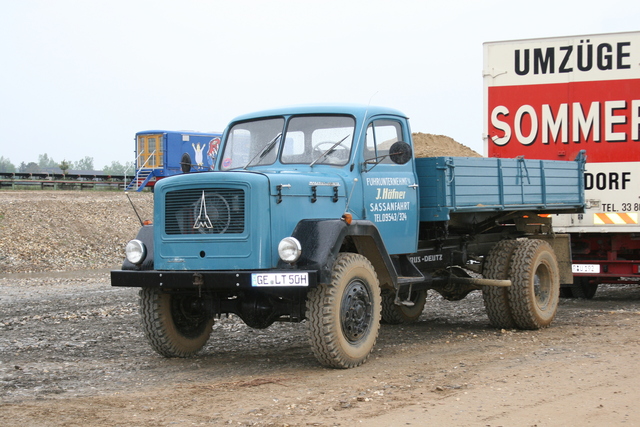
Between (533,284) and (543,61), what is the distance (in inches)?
150

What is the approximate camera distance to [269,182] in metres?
7.59

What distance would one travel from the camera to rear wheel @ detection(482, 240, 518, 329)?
10367mm

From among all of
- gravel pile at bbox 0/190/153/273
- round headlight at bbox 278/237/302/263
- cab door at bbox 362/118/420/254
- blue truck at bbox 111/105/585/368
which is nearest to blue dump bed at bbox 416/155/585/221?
blue truck at bbox 111/105/585/368

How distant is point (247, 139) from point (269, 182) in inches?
63.5

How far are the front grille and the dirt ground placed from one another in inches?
52.0

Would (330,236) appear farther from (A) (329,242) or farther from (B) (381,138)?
(B) (381,138)

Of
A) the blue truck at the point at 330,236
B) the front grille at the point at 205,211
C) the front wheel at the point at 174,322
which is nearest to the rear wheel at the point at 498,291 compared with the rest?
the blue truck at the point at 330,236

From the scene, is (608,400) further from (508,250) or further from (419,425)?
(508,250)

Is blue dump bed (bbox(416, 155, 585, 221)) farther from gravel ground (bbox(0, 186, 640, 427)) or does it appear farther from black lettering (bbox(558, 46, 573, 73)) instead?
gravel ground (bbox(0, 186, 640, 427))

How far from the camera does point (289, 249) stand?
7465 mm

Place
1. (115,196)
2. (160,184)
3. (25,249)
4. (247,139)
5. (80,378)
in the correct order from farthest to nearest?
(115,196) < (25,249) < (247,139) < (160,184) < (80,378)

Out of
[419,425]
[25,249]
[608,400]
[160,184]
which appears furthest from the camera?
[25,249]

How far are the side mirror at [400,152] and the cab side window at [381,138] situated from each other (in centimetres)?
9

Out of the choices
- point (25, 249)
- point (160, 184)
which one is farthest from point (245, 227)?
point (25, 249)
